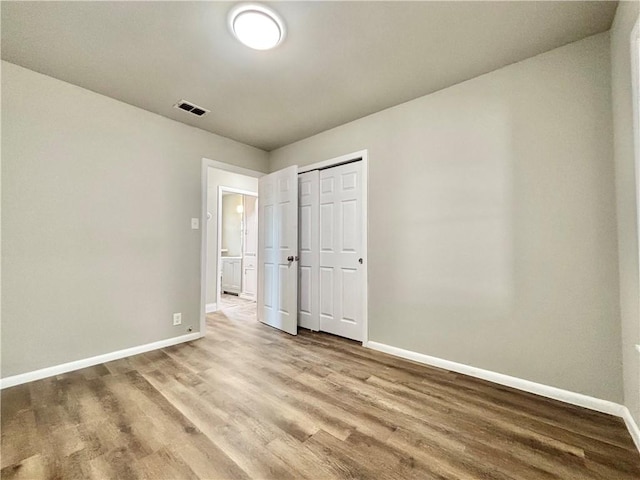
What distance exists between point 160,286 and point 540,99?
3876mm

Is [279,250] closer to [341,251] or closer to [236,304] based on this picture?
[341,251]

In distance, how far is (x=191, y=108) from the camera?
2795 millimetres

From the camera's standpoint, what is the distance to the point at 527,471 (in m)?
1.26

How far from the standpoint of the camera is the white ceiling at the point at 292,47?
1634 millimetres

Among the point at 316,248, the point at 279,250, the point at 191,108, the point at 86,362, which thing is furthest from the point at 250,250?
the point at 86,362

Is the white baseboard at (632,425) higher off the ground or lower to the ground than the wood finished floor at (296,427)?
higher

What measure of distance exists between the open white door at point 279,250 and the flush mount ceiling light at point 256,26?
1.63 m

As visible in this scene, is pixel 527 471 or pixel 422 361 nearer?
pixel 527 471

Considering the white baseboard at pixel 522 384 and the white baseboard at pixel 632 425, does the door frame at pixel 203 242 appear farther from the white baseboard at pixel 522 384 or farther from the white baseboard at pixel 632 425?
the white baseboard at pixel 632 425

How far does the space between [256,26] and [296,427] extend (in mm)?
2522

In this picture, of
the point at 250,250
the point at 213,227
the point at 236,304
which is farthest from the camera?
the point at 250,250

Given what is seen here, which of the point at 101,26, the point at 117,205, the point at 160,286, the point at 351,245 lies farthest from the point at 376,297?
the point at 101,26

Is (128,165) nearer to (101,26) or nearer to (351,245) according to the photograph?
(101,26)

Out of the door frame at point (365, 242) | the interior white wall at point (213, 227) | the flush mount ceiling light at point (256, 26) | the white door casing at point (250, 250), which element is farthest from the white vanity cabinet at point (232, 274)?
the flush mount ceiling light at point (256, 26)
